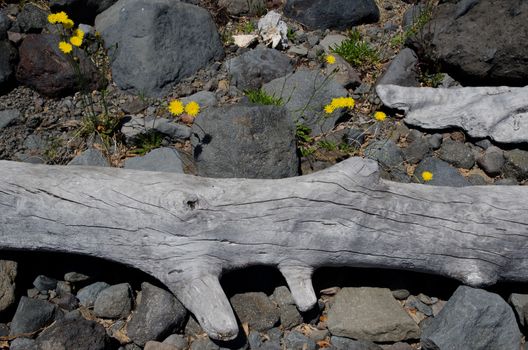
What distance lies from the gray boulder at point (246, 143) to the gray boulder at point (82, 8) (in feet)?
7.63

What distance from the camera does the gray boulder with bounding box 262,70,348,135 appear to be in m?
5.81

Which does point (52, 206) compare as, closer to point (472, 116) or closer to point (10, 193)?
point (10, 193)

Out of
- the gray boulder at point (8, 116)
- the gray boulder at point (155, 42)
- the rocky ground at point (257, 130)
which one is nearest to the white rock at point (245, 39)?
the rocky ground at point (257, 130)

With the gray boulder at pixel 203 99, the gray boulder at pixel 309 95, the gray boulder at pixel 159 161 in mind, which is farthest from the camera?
the gray boulder at pixel 203 99

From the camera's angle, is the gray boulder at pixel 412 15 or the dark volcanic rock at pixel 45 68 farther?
the gray boulder at pixel 412 15

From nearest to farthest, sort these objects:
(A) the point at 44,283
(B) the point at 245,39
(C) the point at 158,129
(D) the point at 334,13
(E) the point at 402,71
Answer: (A) the point at 44,283
(C) the point at 158,129
(E) the point at 402,71
(B) the point at 245,39
(D) the point at 334,13

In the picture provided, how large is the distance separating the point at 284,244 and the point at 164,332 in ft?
3.37

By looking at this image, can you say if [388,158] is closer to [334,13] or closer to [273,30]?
[273,30]

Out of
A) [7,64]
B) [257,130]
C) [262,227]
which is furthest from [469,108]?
[7,64]

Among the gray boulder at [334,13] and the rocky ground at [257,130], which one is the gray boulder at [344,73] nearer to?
the rocky ground at [257,130]

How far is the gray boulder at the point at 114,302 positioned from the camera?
4.24 m

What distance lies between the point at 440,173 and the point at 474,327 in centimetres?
167

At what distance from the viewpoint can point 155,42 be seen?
19.9 ft

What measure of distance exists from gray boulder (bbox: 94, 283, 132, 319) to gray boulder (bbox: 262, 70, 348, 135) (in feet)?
7.64
